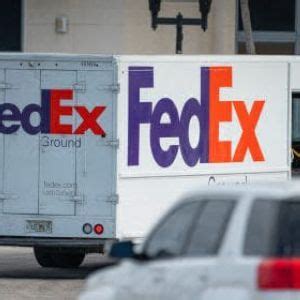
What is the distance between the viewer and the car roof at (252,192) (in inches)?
372

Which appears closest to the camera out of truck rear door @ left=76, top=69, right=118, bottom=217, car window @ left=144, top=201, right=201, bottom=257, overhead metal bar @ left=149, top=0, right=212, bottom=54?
car window @ left=144, top=201, right=201, bottom=257

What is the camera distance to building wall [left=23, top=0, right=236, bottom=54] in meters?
32.9

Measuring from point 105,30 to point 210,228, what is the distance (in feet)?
76.2

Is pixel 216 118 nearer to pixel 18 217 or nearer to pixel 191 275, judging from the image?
pixel 18 217

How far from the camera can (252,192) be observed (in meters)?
9.67

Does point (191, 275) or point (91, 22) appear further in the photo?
point (91, 22)

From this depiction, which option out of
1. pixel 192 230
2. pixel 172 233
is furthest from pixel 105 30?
pixel 192 230

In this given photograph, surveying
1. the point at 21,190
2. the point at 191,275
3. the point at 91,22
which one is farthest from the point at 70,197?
the point at 91,22

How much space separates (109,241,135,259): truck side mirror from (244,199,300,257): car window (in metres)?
1.52

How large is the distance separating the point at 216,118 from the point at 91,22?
515 inches

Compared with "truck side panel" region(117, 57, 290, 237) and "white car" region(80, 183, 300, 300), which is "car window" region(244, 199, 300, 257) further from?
"truck side panel" region(117, 57, 290, 237)

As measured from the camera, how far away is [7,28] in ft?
109

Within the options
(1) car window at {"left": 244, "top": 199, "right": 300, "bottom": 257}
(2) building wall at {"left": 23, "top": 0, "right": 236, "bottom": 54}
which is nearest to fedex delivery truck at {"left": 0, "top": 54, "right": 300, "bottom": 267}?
(1) car window at {"left": 244, "top": 199, "right": 300, "bottom": 257}

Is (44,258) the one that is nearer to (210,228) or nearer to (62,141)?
(62,141)
